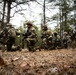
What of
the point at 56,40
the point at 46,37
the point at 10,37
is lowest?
the point at 56,40

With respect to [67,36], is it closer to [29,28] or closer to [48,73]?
[29,28]

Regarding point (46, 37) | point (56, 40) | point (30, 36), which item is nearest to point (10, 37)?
point (30, 36)

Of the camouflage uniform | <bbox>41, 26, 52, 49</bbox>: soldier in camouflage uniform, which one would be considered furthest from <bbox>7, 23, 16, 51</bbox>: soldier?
the camouflage uniform

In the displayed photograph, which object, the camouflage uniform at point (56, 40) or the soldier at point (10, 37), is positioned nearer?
the soldier at point (10, 37)

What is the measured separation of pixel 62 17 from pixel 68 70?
2959 cm

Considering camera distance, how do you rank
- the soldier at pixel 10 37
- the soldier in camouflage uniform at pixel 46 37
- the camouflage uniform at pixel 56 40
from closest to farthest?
the soldier at pixel 10 37 → the soldier in camouflage uniform at pixel 46 37 → the camouflage uniform at pixel 56 40

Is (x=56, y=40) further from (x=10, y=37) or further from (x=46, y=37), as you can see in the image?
(x=10, y=37)

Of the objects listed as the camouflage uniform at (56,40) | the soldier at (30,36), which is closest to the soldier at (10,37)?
the soldier at (30,36)

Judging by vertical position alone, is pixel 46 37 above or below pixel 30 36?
below

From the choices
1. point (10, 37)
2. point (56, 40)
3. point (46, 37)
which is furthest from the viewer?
point (56, 40)

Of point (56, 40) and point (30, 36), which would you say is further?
point (56, 40)

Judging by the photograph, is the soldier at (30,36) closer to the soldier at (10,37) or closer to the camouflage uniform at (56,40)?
the soldier at (10,37)

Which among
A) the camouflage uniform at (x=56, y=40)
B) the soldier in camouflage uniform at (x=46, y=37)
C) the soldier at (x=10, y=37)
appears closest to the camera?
the soldier at (x=10, y=37)

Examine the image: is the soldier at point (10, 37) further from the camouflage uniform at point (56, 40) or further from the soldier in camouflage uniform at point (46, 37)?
the camouflage uniform at point (56, 40)
